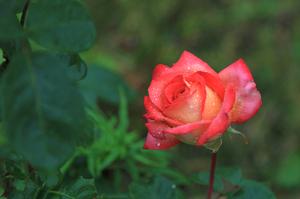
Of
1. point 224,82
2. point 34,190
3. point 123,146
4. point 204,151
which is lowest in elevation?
point 204,151

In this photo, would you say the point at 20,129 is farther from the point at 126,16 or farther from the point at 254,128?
the point at 126,16

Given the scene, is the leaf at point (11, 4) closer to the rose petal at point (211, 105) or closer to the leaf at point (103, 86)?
the rose petal at point (211, 105)

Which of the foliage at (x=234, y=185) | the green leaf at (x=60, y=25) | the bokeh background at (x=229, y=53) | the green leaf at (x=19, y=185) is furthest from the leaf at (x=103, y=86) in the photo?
the green leaf at (x=60, y=25)

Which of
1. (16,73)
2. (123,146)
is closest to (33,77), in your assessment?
(16,73)

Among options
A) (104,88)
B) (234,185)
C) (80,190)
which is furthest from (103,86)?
(80,190)

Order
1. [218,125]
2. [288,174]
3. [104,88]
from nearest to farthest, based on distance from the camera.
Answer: [218,125], [104,88], [288,174]

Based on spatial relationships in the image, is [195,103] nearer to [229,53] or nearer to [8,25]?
[8,25]

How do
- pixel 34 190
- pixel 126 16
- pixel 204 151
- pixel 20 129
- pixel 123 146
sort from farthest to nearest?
pixel 126 16, pixel 204 151, pixel 123 146, pixel 34 190, pixel 20 129
